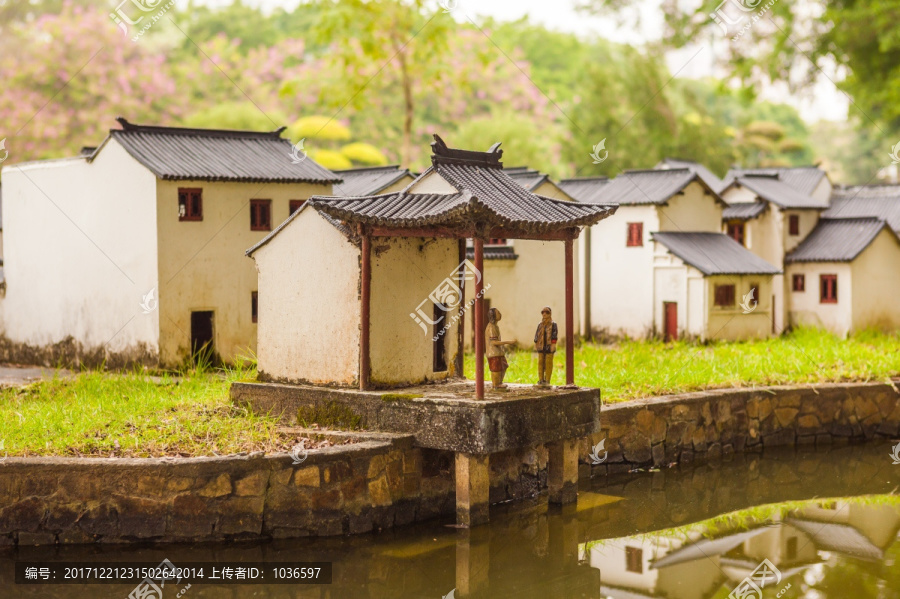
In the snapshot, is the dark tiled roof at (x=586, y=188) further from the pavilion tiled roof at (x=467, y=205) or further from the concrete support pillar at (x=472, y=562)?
the concrete support pillar at (x=472, y=562)

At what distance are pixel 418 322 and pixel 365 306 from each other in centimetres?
118

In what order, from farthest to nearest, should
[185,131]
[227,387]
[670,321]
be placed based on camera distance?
1. [670,321]
2. [185,131]
3. [227,387]

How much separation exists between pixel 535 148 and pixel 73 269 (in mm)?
22592

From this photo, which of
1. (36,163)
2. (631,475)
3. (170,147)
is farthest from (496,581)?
(36,163)

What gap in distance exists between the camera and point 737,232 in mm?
28922

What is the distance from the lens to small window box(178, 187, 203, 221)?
20.0 m

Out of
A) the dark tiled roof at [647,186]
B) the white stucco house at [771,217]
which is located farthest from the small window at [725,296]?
the dark tiled roof at [647,186]

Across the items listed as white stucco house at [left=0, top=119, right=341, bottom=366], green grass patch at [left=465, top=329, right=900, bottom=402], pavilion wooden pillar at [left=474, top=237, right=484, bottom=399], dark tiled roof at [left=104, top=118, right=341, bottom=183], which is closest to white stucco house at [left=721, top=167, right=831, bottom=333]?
green grass patch at [left=465, top=329, right=900, bottom=402]

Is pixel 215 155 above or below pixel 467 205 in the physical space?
above

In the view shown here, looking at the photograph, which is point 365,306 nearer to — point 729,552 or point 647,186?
point 729,552

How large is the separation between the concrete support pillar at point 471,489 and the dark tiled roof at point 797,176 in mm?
18595

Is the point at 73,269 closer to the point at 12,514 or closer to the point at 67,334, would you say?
the point at 67,334

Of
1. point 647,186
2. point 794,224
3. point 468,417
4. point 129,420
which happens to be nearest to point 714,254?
point 647,186

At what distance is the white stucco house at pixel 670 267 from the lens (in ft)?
83.5
